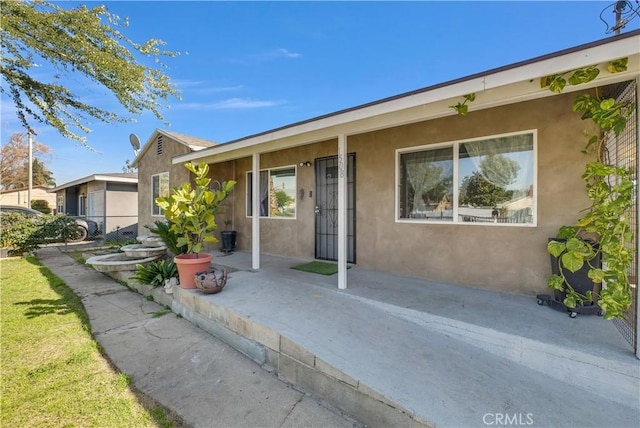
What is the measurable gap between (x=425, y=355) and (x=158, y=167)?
32.7 feet

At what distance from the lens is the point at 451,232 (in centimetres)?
452

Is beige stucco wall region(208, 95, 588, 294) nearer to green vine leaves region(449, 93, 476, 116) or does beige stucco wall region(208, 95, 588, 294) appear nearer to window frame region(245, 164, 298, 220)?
window frame region(245, 164, 298, 220)

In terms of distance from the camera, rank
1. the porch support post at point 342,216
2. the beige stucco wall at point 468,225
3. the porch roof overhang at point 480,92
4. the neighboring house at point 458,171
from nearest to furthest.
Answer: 1. the porch roof overhang at point 480,92
2. the neighboring house at point 458,171
3. the beige stucco wall at point 468,225
4. the porch support post at point 342,216

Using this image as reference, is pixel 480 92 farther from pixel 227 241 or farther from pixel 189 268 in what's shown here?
pixel 227 241

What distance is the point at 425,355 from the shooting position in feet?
8.68

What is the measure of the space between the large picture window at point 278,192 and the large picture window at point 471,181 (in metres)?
2.75

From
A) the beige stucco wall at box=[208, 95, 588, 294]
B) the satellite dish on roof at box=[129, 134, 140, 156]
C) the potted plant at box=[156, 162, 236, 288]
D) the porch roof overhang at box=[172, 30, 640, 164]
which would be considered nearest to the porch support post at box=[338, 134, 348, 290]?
the porch roof overhang at box=[172, 30, 640, 164]

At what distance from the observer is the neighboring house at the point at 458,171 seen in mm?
2988

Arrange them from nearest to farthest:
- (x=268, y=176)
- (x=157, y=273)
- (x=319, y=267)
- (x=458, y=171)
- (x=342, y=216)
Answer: (x=342, y=216)
(x=458, y=171)
(x=157, y=273)
(x=319, y=267)
(x=268, y=176)

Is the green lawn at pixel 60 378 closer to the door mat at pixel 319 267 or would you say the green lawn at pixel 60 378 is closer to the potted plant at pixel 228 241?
the door mat at pixel 319 267

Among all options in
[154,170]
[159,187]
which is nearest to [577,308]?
[159,187]

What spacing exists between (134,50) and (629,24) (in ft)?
28.0

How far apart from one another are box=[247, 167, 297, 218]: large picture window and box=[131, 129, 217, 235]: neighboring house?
2.48 meters

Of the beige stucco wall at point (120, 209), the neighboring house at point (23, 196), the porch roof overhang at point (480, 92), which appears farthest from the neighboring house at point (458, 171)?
the neighboring house at point (23, 196)
